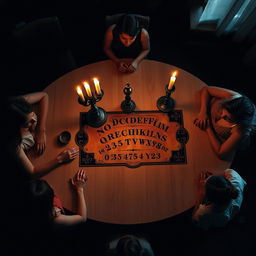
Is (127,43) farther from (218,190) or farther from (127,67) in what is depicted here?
(218,190)

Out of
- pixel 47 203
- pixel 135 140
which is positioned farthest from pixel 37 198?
pixel 135 140

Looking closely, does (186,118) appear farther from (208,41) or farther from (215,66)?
(208,41)

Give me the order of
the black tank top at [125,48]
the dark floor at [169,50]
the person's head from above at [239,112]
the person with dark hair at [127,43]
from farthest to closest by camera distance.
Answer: the dark floor at [169,50]
the black tank top at [125,48]
the person with dark hair at [127,43]
the person's head from above at [239,112]

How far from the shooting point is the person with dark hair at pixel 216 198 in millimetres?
1877

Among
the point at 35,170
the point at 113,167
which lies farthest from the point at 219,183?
the point at 35,170

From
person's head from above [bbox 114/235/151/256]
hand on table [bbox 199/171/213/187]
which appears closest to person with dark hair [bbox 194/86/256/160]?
hand on table [bbox 199/171/213/187]

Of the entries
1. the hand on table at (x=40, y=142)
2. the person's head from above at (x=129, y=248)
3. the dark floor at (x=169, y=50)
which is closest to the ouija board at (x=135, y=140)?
the hand on table at (x=40, y=142)

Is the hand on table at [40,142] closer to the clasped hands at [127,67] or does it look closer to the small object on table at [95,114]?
the small object on table at [95,114]

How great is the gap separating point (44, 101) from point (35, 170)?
63 cm

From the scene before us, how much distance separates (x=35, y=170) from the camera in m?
2.11

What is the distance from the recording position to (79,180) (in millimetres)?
2062

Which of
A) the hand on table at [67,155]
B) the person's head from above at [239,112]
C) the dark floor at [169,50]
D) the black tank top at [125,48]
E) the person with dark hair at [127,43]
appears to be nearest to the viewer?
the person's head from above at [239,112]

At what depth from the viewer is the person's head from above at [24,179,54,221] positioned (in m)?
1.76

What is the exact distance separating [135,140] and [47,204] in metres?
0.89
